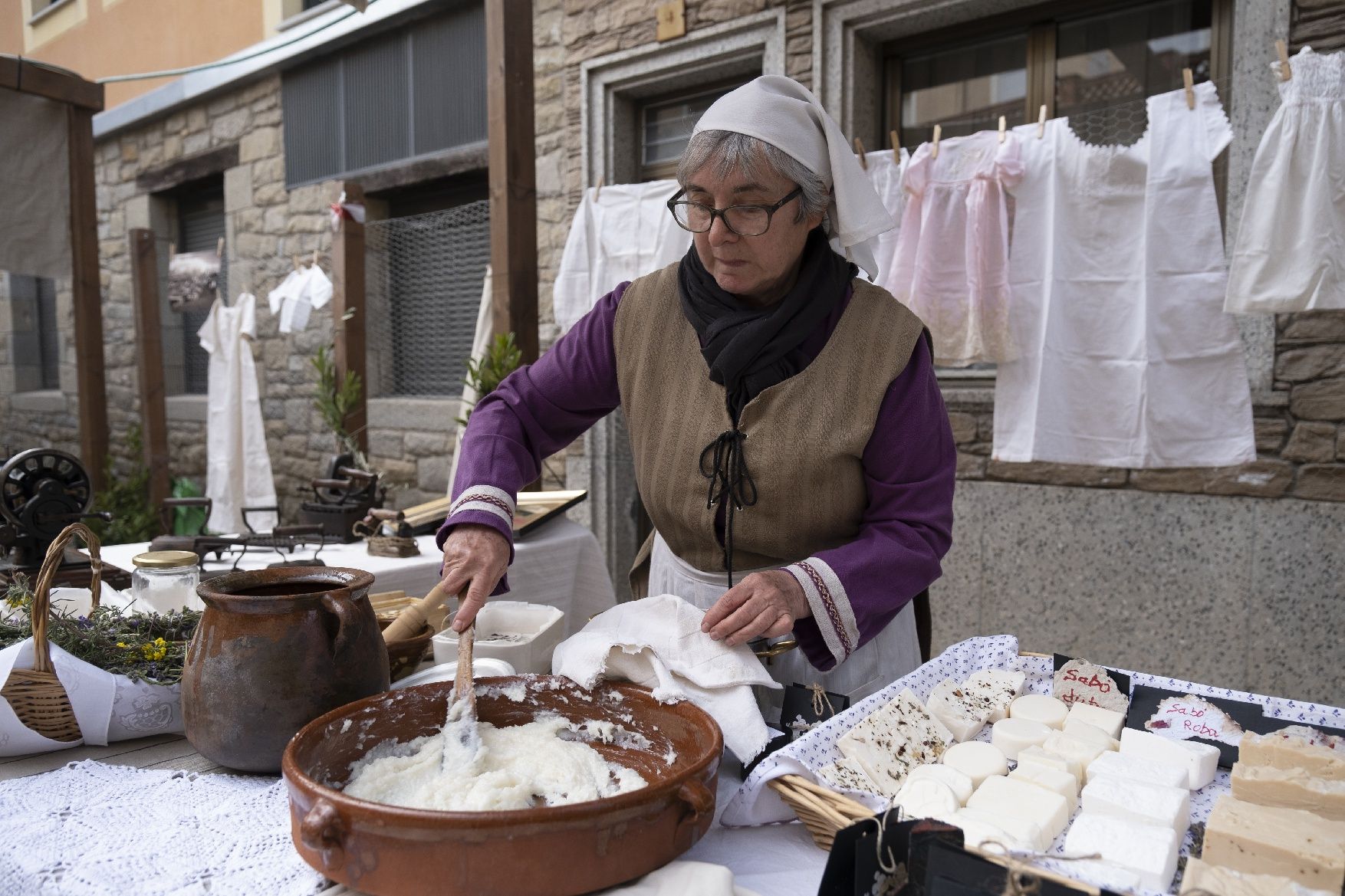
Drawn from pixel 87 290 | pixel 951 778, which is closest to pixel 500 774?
pixel 951 778

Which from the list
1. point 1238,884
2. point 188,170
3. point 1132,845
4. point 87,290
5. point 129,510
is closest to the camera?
point 1238,884

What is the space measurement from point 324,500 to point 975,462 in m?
3.00

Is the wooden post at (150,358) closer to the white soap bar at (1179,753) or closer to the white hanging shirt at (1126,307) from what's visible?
the white hanging shirt at (1126,307)

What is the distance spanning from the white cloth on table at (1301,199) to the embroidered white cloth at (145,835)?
3201 millimetres

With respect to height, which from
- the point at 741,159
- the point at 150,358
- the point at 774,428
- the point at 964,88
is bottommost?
the point at 774,428

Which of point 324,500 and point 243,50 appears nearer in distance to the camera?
point 324,500

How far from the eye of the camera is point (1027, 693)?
1.52 m

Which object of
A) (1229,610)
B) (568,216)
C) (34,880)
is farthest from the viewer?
(568,216)

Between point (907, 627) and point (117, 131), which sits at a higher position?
point (117, 131)

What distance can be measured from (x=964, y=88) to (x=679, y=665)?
4147mm

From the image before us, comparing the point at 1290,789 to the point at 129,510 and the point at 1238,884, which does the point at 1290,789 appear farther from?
the point at 129,510

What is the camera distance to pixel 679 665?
54.6 inches

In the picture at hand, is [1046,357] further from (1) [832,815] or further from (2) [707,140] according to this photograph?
(1) [832,815]

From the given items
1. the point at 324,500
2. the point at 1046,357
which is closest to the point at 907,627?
the point at 1046,357
